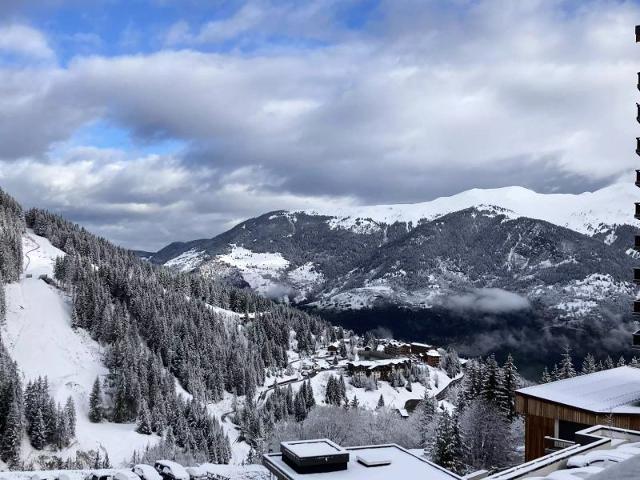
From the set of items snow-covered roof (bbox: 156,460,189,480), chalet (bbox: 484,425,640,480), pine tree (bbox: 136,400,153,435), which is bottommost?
pine tree (bbox: 136,400,153,435)

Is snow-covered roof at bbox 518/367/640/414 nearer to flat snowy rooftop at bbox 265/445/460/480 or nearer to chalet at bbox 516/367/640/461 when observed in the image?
chalet at bbox 516/367/640/461

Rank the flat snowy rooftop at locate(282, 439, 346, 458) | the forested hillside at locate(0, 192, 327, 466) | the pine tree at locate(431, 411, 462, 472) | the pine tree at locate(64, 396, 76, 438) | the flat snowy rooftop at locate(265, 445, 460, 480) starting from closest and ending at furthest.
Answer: the flat snowy rooftop at locate(265, 445, 460, 480), the flat snowy rooftop at locate(282, 439, 346, 458), the pine tree at locate(431, 411, 462, 472), the forested hillside at locate(0, 192, 327, 466), the pine tree at locate(64, 396, 76, 438)

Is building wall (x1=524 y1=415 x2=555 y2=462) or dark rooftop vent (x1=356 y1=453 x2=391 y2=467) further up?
dark rooftop vent (x1=356 y1=453 x2=391 y2=467)

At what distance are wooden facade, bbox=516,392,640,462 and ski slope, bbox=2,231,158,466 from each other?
7772cm

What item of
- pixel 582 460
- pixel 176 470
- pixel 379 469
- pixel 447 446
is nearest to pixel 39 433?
pixel 176 470

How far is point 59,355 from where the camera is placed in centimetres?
13212

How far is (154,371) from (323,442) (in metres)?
115

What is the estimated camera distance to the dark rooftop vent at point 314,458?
25797mm

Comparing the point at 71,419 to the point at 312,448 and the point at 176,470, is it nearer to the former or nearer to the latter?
the point at 176,470

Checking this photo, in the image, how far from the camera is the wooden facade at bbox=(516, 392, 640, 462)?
1554 inches

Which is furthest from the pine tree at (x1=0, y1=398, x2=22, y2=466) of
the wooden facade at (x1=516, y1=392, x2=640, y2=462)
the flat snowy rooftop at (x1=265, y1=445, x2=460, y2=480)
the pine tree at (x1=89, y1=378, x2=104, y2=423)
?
the wooden facade at (x1=516, y1=392, x2=640, y2=462)

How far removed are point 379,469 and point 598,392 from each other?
2758 cm

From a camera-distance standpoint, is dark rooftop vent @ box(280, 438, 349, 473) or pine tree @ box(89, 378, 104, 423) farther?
pine tree @ box(89, 378, 104, 423)

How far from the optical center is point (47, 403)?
102m
